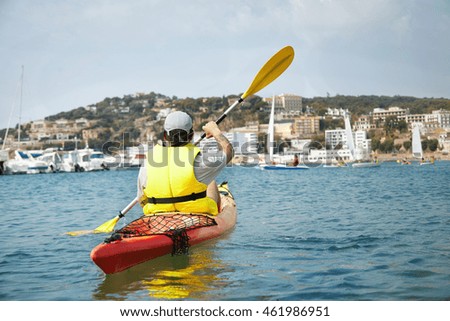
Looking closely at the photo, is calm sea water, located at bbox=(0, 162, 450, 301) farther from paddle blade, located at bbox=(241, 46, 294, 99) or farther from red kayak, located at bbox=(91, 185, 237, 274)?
paddle blade, located at bbox=(241, 46, 294, 99)

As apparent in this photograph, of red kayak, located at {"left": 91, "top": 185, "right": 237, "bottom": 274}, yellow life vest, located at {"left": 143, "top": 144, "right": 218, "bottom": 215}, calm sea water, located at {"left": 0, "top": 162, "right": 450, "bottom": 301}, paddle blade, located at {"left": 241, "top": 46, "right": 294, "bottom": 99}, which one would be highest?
paddle blade, located at {"left": 241, "top": 46, "right": 294, "bottom": 99}

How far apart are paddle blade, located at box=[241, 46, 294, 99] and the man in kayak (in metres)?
1.54

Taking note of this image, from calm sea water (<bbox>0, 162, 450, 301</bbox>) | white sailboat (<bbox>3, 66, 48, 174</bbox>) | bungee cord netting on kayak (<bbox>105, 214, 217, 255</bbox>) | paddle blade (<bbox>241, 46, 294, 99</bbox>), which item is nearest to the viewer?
calm sea water (<bbox>0, 162, 450, 301</bbox>)

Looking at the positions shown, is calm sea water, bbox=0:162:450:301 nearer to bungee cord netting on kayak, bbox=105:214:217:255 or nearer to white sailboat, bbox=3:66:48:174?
bungee cord netting on kayak, bbox=105:214:217:255

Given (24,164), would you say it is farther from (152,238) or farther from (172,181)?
(152,238)

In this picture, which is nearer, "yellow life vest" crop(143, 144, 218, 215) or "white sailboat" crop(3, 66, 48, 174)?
"yellow life vest" crop(143, 144, 218, 215)

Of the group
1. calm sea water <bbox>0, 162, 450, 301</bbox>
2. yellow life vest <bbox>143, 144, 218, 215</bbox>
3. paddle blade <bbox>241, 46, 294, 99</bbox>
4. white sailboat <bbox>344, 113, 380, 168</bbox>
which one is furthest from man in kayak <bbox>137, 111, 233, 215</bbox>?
white sailboat <bbox>344, 113, 380, 168</bbox>

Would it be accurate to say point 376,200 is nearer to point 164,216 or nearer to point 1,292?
point 164,216

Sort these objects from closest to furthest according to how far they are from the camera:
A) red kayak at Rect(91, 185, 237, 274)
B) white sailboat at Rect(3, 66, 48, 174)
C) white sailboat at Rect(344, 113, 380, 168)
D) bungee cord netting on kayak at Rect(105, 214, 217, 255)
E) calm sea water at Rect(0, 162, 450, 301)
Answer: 1. calm sea water at Rect(0, 162, 450, 301)
2. red kayak at Rect(91, 185, 237, 274)
3. bungee cord netting on kayak at Rect(105, 214, 217, 255)
4. white sailboat at Rect(344, 113, 380, 168)
5. white sailboat at Rect(3, 66, 48, 174)

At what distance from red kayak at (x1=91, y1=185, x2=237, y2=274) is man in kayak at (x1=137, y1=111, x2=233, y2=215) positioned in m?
0.14

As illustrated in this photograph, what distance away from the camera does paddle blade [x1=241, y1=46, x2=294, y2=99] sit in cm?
556

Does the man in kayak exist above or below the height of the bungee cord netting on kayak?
above

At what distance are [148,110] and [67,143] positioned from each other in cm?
1360
